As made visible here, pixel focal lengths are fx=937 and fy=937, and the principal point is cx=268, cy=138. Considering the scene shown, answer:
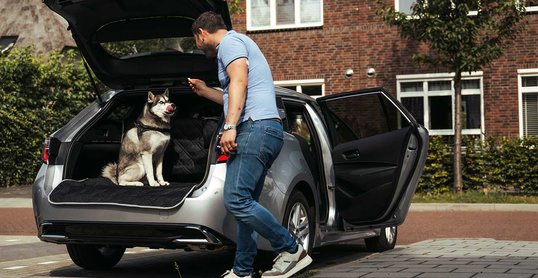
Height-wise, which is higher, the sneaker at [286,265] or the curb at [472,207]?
the sneaker at [286,265]

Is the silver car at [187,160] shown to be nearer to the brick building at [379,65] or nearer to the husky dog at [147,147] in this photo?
the husky dog at [147,147]

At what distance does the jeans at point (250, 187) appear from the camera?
631 centimetres

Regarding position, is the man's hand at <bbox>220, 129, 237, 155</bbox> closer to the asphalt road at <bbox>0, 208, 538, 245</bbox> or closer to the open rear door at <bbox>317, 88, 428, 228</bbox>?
the open rear door at <bbox>317, 88, 428, 228</bbox>

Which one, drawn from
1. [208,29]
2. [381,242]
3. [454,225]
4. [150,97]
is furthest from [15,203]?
[208,29]

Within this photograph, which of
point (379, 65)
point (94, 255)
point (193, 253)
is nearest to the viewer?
point (94, 255)

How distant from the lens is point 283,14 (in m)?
25.5

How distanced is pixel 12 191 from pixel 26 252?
38.3ft

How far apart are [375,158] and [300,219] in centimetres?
140

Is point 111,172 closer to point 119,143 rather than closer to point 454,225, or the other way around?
point 119,143

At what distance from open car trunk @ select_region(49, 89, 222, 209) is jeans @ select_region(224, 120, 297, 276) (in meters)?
1.04

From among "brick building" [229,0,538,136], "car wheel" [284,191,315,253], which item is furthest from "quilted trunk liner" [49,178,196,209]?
"brick building" [229,0,538,136]

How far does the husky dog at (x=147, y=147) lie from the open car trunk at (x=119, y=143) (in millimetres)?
171

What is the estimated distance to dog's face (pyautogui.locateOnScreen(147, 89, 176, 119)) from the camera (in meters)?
7.68

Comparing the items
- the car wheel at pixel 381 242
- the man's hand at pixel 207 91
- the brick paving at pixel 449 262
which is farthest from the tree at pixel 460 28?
the man's hand at pixel 207 91
